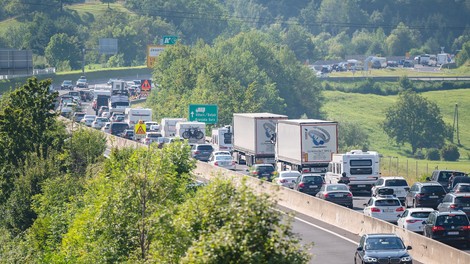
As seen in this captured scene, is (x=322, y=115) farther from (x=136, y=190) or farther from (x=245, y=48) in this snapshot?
(x=136, y=190)

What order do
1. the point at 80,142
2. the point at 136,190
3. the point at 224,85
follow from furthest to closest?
the point at 224,85, the point at 80,142, the point at 136,190

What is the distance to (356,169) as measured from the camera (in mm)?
59438

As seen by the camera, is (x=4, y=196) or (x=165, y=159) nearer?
(x=165, y=159)

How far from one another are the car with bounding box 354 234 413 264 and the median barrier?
5.65 feet

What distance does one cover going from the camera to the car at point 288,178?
198ft

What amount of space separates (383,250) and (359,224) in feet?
37.9

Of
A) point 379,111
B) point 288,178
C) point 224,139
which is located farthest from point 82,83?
point 288,178

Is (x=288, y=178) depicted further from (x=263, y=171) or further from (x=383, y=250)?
(x=383, y=250)

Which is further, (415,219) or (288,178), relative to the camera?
(288,178)

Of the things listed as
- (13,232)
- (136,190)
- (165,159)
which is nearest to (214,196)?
(136,190)

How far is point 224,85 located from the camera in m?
133

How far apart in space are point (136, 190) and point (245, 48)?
151059 mm

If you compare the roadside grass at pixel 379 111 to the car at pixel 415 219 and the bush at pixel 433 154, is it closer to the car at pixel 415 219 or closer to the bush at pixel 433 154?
the bush at pixel 433 154

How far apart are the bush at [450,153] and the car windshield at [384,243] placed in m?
117
